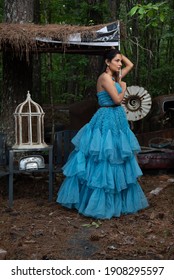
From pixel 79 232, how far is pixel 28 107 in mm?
2064

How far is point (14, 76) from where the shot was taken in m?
7.11

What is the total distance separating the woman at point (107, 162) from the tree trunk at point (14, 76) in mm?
2253

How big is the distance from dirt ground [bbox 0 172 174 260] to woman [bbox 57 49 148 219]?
0.62ft

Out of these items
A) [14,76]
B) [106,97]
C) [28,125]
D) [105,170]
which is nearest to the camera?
[105,170]

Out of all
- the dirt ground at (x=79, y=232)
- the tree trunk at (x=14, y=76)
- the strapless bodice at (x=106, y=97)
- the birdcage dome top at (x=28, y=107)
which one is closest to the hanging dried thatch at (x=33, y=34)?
the birdcage dome top at (x=28, y=107)

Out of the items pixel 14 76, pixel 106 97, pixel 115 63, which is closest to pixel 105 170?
pixel 106 97

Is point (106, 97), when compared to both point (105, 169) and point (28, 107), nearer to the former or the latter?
point (105, 169)

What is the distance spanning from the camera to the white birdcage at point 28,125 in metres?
5.84

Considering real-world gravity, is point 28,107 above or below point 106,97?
below

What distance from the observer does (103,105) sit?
17.5 feet

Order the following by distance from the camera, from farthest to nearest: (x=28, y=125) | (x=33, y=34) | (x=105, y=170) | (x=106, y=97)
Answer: (x=28, y=125) → (x=33, y=34) → (x=106, y=97) → (x=105, y=170)

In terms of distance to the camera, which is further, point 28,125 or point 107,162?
point 28,125

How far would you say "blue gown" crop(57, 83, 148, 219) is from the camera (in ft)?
16.8

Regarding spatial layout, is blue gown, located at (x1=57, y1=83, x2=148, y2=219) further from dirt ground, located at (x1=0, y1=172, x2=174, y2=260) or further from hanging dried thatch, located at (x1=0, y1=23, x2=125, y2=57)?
hanging dried thatch, located at (x1=0, y1=23, x2=125, y2=57)
